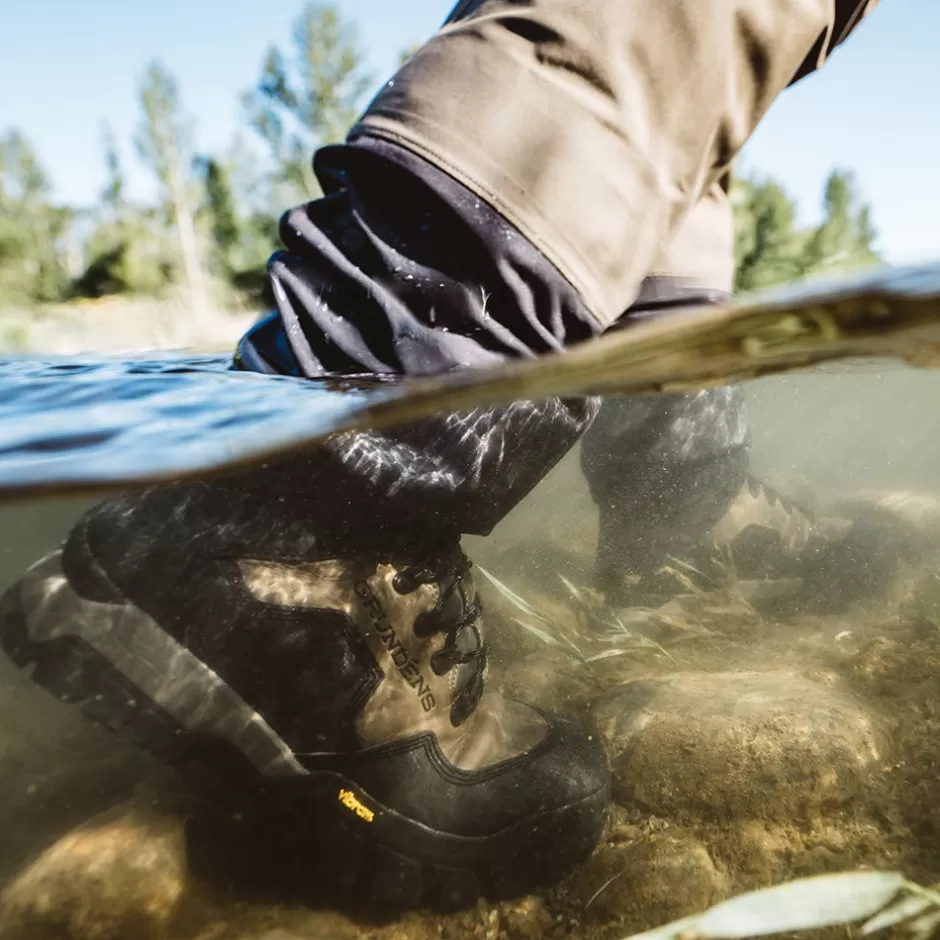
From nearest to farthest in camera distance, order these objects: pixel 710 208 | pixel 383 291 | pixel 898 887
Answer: pixel 898 887
pixel 383 291
pixel 710 208

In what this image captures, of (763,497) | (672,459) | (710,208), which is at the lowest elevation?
(763,497)

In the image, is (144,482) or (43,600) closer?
(43,600)

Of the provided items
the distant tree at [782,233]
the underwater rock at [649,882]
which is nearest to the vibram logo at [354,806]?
the underwater rock at [649,882]

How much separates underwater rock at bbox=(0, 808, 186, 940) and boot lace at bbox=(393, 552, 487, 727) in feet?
3.29

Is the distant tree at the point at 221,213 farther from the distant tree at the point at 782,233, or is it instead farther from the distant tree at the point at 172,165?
the distant tree at the point at 782,233

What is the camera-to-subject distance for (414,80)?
1.95 metres

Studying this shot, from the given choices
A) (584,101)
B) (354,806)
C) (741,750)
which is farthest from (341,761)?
(584,101)

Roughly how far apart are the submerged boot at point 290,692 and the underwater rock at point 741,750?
24 centimetres

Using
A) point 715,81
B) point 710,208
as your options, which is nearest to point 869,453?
point 710,208

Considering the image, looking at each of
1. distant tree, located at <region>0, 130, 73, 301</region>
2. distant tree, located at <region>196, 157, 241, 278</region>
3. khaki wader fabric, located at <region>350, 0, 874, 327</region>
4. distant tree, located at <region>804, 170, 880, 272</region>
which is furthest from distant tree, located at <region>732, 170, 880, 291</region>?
distant tree, located at <region>0, 130, 73, 301</region>

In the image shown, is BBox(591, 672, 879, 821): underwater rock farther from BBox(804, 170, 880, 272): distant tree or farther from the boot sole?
BBox(804, 170, 880, 272): distant tree

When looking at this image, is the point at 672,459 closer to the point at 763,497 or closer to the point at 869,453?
the point at 763,497

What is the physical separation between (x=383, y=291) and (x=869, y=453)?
9.43 meters

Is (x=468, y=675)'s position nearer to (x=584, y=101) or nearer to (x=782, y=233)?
(x=584, y=101)
